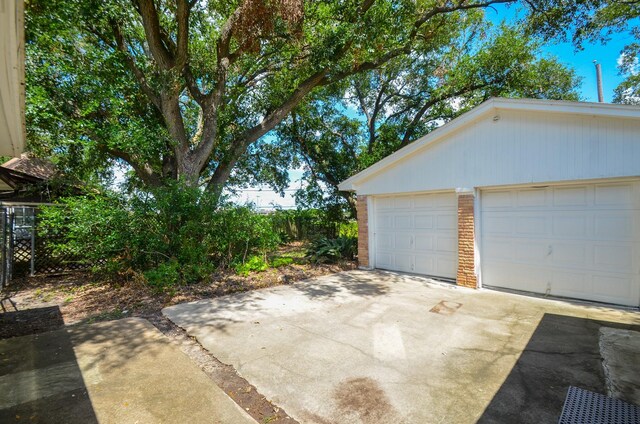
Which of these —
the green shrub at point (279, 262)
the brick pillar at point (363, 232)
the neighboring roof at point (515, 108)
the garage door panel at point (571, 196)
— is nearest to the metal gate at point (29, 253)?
the green shrub at point (279, 262)

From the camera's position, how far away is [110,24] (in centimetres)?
774

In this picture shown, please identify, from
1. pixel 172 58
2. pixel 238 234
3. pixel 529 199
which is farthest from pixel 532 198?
pixel 172 58

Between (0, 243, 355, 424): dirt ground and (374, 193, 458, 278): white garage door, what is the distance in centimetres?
→ 160

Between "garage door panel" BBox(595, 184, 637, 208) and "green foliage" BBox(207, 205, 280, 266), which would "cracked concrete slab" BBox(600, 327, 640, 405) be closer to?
"garage door panel" BBox(595, 184, 637, 208)

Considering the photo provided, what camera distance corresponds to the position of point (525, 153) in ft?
18.6

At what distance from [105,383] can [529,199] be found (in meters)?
7.04

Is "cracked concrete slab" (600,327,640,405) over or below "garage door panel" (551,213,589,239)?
below

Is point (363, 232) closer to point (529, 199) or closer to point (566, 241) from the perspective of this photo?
point (529, 199)

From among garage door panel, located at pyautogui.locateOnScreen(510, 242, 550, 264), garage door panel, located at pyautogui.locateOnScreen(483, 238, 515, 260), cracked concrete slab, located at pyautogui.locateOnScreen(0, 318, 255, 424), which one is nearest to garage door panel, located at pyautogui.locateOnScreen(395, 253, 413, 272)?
garage door panel, located at pyautogui.locateOnScreen(483, 238, 515, 260)

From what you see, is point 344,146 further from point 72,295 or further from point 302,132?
point 72,295

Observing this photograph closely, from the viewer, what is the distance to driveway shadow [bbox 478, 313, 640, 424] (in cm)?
249

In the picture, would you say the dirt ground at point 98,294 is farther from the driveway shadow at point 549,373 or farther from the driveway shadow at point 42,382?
the driveway shadow at point 549,373

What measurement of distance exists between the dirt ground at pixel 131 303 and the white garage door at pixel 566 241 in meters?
4.11

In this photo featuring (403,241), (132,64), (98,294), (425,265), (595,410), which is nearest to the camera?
(595,410)
